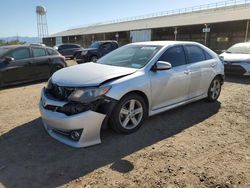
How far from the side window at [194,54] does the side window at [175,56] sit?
0.71 ft

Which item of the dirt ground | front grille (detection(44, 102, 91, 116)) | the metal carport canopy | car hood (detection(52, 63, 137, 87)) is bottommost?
the dirt ground

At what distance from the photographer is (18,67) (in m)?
8.44

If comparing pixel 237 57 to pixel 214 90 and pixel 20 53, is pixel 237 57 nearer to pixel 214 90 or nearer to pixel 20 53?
pixel 214 90

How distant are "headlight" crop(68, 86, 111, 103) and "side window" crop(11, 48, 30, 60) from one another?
19.2 ft

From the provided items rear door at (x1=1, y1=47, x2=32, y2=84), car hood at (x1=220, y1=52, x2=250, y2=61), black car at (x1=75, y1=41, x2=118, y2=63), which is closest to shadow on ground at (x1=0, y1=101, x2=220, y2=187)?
rear door at (x1=1, y1=47, x2=32, y2=84)

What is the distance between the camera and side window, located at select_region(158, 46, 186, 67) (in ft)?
15.6

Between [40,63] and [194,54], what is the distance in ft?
19.8

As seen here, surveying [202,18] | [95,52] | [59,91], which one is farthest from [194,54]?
[202,18]

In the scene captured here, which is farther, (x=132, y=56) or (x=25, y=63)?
(x=25, y=63)

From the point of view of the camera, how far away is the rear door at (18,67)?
8.20 meters

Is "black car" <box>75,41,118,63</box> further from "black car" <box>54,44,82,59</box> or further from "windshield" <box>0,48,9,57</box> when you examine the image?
"windshield" <box>0,48,9,57</box>

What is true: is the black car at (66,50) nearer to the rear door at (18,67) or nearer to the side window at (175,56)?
the rear door at (18,67)

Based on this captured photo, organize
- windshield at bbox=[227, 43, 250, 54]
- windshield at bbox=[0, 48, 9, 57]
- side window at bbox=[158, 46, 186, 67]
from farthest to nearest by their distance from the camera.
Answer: windshield at bbox=[227, 43, 250, 54], windshield at bbox=[0, 48, 9, 57], side window at bbox=[158, 46, 186, 67]

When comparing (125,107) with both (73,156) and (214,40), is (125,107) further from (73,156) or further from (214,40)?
(214,40)
